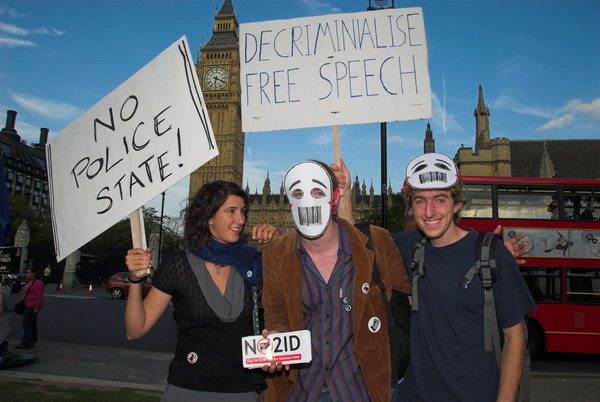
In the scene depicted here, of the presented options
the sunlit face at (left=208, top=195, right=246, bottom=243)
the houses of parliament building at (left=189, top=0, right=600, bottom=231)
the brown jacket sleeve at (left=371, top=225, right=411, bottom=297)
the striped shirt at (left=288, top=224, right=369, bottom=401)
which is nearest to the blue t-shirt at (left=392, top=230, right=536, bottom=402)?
the brown jacket sleeve at (left=371, top=225, right=411, bottom=297)

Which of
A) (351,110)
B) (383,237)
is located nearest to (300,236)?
(383,237)

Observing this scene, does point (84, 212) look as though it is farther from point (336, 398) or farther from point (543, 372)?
point (543, 372)

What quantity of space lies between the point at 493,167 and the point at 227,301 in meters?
41.5

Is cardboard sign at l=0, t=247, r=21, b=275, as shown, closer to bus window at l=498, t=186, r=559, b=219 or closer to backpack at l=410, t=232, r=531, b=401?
backpack at l=410, t=232, r=531, b=401

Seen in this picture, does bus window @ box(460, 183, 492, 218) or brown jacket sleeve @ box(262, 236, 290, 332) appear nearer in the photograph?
brown jacket sleeve @ box(262, 236, 290, 332)

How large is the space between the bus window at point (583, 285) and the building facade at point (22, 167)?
76.5 m

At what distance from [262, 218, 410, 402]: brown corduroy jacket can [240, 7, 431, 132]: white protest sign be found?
1205 mm

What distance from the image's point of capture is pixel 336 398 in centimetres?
209

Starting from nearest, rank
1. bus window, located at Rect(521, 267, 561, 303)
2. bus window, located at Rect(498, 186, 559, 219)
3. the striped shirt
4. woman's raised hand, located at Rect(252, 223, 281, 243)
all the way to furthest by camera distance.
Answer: the striped shirt
woman's raised hand, located at Rect(252, 223, 281, 243)
bus window, located at Rect(521, 267, 561, 303)
bus window, located at Rect(498, 186, 559, 219)

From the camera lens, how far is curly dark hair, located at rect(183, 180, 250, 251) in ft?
8.31

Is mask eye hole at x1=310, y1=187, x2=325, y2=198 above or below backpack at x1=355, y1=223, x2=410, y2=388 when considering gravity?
above

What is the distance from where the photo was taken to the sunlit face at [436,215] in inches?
88.0

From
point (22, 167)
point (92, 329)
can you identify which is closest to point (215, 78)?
point (22, 167)

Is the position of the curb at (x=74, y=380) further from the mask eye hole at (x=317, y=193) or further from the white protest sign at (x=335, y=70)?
the mask eye hole at (x=317, y=193)
